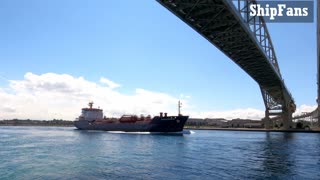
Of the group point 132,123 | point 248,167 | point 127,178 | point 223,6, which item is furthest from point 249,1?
point 132,123

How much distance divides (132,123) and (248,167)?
56.5 m

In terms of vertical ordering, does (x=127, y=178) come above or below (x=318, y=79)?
below

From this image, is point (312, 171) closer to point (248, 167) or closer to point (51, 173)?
point (248, 167)

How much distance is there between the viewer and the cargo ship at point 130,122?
2739 inches

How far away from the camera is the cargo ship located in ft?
228

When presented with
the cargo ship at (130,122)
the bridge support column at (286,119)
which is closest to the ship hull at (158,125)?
the cargo ship at (130,122)

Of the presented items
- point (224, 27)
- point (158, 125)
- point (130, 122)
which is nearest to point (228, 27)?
point (224, 27)

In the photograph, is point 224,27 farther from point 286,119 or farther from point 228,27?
point 286,119

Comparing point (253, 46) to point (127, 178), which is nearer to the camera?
point (127, 178)

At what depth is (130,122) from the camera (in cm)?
7638

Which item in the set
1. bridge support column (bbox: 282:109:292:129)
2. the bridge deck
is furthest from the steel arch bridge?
bridge support column (bbox: 282:109:292:129)

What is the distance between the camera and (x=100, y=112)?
9594cm

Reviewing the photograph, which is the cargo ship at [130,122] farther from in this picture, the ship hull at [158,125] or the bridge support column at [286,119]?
the bridge support column at [286,119]

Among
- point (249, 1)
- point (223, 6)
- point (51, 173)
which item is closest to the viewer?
point (51, 173)
